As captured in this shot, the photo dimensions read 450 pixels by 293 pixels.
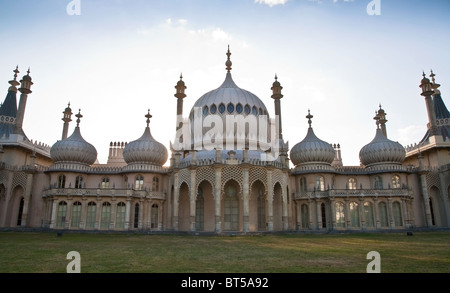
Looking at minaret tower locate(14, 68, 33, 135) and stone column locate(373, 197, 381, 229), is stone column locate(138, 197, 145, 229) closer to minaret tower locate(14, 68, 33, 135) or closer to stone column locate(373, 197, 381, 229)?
minaret tower locate(14, 68, 33, 135)

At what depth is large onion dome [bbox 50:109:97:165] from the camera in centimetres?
4078

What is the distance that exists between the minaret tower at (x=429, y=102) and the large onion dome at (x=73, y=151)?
42771 millimetres

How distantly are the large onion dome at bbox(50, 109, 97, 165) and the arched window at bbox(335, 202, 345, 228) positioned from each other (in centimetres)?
2989

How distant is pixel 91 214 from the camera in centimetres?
3778

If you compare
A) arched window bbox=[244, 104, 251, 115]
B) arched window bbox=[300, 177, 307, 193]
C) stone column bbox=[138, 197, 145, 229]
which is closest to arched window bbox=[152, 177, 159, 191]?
stone column bbox=[138, 197, 145, 229]

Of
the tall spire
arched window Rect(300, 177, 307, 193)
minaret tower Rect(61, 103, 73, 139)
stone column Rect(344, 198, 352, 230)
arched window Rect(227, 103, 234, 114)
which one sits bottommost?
stone column Rect(344, 198, 352, 230)

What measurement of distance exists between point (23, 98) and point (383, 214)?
4594 cm

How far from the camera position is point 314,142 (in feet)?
138

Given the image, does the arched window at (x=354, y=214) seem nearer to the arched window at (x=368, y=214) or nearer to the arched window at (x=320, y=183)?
the arched window at (x=368, y=214)

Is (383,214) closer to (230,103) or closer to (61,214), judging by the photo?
(230,103)
